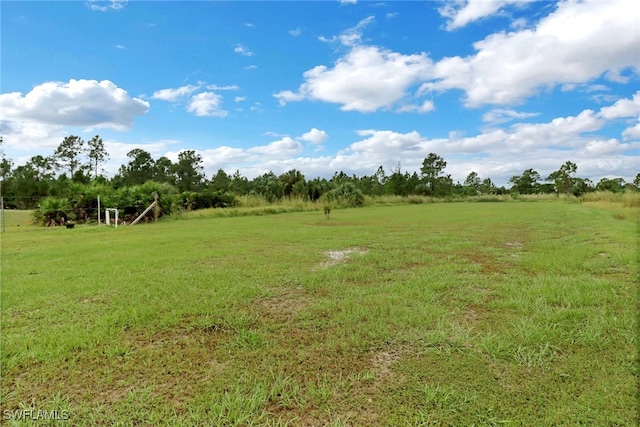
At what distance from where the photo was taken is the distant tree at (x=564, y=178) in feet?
130

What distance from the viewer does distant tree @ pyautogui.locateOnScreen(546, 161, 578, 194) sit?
130 ft

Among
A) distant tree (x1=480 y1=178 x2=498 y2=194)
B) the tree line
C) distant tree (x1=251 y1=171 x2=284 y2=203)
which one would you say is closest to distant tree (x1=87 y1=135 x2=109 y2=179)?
the tree line

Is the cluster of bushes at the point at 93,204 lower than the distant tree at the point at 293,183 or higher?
lower

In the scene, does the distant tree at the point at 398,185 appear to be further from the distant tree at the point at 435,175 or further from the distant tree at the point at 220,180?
the distant tree at the point at 220,180

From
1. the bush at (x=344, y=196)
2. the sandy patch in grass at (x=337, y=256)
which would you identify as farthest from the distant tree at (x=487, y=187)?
the sandy patch in grass at (x=337, y=256)

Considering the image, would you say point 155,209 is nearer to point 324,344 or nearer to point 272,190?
point 272,190

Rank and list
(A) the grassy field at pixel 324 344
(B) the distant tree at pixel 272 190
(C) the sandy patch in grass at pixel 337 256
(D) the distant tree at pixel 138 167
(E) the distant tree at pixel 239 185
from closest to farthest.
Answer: (A) the grassy field at pixel 324 344
(C) the sandy patch in grass at pixel 337 256
(B) the distant tree at pixel 272 190
(E) the distant tree at pixel 239 185
(D) the distant tree at pixel 138 167

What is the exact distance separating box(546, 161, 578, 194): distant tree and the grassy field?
44.0 metres

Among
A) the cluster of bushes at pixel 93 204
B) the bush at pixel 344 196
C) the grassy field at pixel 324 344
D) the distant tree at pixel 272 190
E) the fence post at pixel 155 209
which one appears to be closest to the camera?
the grassy field at pixel 324 344

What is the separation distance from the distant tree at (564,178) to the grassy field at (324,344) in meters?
44.0

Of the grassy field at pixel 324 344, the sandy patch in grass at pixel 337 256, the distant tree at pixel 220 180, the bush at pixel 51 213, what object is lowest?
the grassy field at pixel 324 344

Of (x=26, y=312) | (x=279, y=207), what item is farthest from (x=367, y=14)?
(x=279, y=207)

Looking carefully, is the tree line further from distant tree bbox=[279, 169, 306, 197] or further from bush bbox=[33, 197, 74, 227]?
bush bbox=[33, 197, 74, 227]

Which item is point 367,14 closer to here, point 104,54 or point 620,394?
point 104,54
